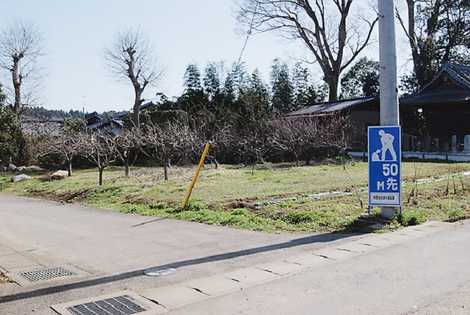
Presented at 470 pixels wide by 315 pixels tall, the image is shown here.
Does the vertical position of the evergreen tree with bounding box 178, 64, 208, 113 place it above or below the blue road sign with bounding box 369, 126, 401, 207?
above

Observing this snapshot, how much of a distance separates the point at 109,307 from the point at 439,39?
3516 cm

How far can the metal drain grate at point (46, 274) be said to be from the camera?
5156mm

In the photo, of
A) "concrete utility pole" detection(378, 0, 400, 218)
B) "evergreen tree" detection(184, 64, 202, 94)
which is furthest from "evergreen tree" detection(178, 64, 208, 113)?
"concrete utility pole" detection(378, 0, 400, 218)

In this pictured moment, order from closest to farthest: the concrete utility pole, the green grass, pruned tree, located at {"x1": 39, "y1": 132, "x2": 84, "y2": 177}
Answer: the concrete utility pole, the green grass, pruned tree, located at {"x1": 39, "y1": 132, "x2": 84, "y2": 177}

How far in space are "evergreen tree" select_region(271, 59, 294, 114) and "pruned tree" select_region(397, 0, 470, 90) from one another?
930 centimetres

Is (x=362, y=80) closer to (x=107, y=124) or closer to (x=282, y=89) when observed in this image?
(x=282, y=89)

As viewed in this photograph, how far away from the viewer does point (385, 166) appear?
750 centimetres

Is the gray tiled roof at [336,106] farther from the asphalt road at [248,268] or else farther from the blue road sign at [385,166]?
the asphalt road at [248,268]

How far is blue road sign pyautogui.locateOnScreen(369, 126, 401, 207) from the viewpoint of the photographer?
743 centimetres

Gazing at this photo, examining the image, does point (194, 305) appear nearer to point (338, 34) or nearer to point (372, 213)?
point (372, 213)

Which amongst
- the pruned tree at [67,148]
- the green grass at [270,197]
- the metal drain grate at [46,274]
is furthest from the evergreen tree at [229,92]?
the metal drain grate at [46,274]

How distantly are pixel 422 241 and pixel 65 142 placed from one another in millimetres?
18436

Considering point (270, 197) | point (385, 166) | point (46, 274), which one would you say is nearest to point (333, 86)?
point (270, 197)

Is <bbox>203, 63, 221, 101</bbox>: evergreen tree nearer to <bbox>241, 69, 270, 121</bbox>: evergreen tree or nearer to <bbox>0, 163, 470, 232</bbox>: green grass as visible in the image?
<bbox>241, 69, 270, 121</bbox>: evergreen tree
